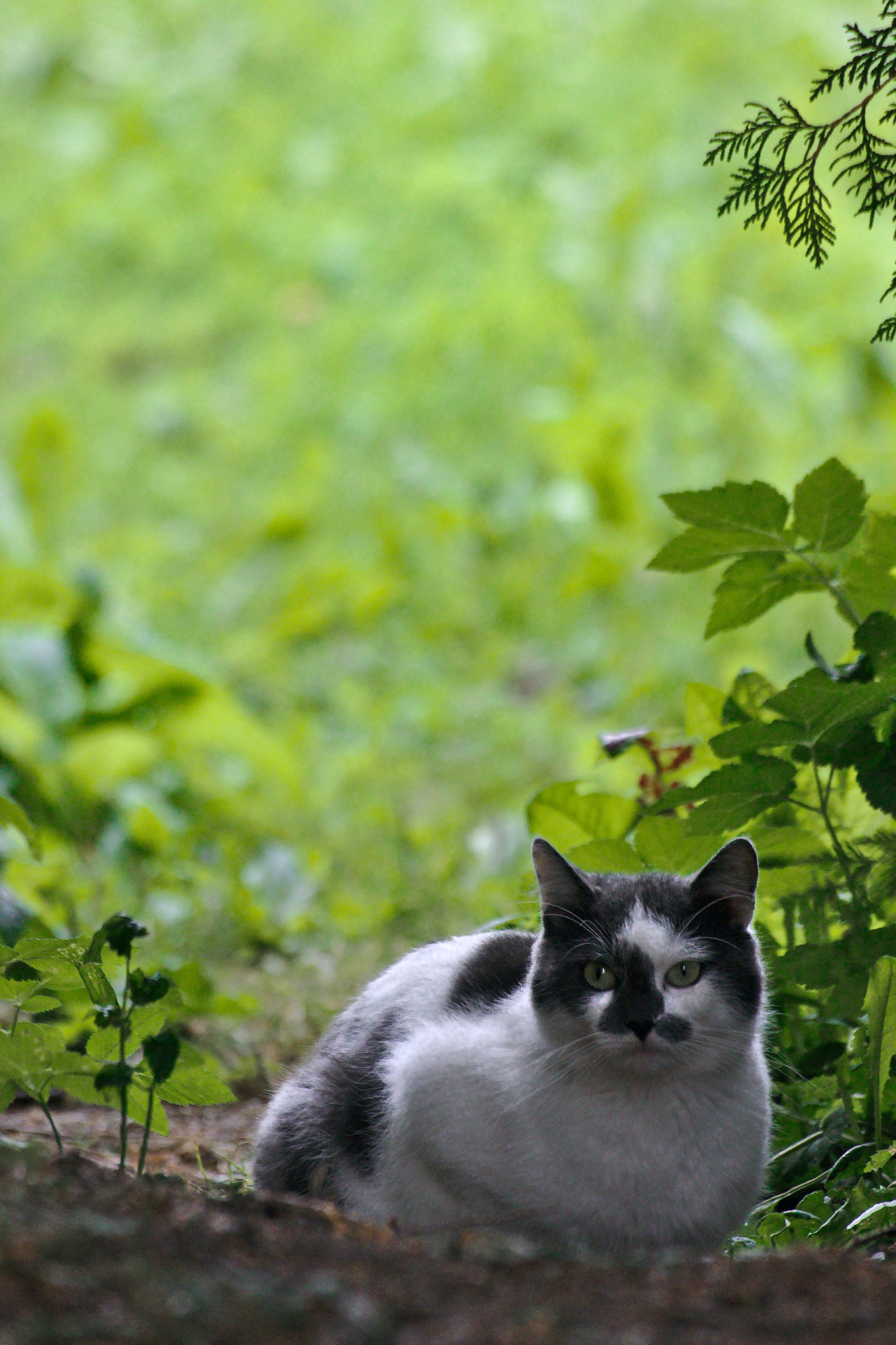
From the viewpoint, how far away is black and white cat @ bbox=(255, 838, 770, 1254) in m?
1.47

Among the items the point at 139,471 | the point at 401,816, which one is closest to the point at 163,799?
the point at 401,816

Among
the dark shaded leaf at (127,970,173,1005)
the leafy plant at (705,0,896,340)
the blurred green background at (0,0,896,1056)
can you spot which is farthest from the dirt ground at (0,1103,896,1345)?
the blurred green background at (0,0,896,1056)

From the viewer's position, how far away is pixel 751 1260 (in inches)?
49.0

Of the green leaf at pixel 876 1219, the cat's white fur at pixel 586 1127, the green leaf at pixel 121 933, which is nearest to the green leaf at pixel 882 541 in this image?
the cat's white fur at pixel 586 1127

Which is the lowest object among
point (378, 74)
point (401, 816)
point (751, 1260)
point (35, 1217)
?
point (751, 1260)

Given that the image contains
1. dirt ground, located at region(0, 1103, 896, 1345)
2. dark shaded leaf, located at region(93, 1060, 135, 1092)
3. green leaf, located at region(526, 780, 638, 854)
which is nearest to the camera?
dirt ground, located at region(0, 1103, 896, 1345)

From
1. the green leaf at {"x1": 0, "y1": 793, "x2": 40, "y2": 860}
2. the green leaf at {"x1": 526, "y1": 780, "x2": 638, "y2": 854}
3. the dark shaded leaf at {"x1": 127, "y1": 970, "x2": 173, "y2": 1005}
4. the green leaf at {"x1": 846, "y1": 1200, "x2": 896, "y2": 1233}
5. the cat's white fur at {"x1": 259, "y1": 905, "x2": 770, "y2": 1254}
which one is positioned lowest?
the green leaf at {"x1": 846, "y1": 1200, "x2": 896, "y2": 1233}

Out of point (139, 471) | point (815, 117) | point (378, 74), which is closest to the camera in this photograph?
point (815, 117)

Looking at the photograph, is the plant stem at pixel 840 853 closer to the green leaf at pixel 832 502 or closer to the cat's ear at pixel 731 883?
the cat's ear at pixel 731 883

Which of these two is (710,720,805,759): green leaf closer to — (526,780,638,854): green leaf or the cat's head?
the cat's head

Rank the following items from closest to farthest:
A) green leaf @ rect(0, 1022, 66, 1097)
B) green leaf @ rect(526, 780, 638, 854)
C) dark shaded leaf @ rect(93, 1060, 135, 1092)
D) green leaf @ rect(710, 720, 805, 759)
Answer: dark shaded leaf @ rect(93, 1060, 135, 1092)
green leaf @ rect(0, 1022, 66, 1097)
green leaf @ rect(710, 720, 805, 759)
green leaf @ rect(526, 780, 638, 854)

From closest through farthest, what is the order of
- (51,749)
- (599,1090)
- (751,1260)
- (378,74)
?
(751,1260) < (599,1090) < (51,749) < (378,74)

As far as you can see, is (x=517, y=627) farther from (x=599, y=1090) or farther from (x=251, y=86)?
(x=599, y=1090)

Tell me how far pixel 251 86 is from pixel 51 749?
4547 mm
